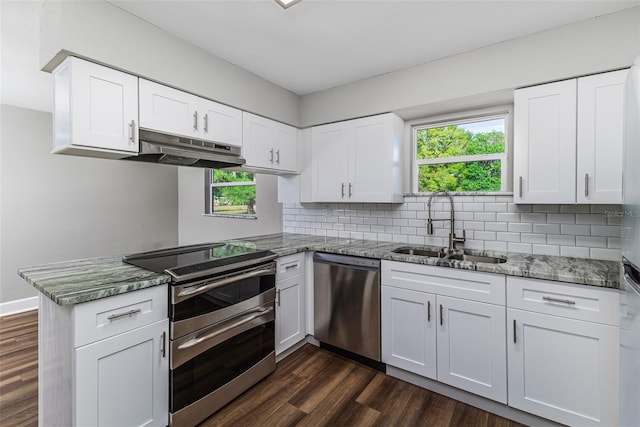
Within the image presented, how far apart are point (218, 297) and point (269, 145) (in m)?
1.57

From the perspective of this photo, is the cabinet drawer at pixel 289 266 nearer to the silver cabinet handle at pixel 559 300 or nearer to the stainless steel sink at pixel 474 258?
the stainless steel sink at pixel 474 258

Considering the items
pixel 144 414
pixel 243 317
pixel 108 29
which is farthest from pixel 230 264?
pixel 108 29

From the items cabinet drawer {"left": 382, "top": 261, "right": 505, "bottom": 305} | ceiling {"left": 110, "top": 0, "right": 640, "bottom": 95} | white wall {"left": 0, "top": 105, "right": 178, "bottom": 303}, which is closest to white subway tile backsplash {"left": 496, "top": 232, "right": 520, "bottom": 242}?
cabinet drawer {"left": 382, "top": 261, "right": 505, "bottom": 305}

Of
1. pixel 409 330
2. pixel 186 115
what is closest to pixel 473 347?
pixel 409 330

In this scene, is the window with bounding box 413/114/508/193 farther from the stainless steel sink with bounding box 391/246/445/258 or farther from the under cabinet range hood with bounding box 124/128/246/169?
the under cabinet range hood with bounding box 124/128/246/169

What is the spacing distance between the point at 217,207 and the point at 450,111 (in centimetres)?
337

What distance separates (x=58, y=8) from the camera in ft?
5.20

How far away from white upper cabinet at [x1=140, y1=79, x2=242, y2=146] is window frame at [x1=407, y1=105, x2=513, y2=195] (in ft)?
5.34

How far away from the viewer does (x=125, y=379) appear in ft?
4.75

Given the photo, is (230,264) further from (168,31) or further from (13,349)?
(13,349)

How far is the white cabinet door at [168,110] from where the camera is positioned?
76.1 inches

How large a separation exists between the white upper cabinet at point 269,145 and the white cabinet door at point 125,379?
1.59m

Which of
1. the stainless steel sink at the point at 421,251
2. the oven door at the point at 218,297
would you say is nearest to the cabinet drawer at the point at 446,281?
the stainless steel sink at the point at 421,251

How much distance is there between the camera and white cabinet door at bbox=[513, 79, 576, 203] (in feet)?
6.30
